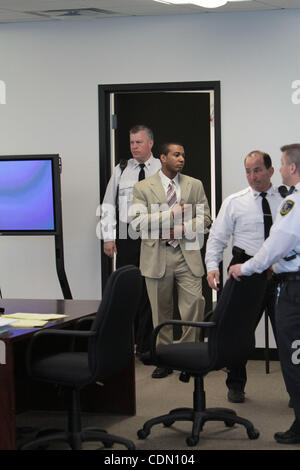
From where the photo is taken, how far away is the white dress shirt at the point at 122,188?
5988mm

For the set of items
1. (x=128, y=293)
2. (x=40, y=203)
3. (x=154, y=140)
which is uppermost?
(x=154, y=140)

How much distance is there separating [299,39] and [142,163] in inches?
63.6

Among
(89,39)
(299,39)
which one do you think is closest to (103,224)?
(89,39)

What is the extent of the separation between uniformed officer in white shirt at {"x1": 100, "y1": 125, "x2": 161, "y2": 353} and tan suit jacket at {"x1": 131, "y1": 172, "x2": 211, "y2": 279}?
15.7 inches

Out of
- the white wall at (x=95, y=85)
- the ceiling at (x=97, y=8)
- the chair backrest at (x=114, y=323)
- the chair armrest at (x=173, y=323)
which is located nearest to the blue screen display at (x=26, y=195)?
the white wall at (x=95, y=85)

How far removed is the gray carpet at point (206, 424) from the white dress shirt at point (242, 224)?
2.94 feet

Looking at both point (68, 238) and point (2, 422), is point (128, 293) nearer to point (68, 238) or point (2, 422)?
point (2, 422)

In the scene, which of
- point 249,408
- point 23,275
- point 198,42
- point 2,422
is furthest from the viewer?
point 23,275

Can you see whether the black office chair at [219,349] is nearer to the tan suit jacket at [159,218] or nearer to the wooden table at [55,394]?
the wooden table at [55,394]

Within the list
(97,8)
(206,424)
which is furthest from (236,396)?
(97,8)

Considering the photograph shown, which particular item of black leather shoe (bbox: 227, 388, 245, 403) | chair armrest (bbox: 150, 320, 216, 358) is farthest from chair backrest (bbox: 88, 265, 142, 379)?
black leather shoe (bbox: 227, 388, 245, 403)

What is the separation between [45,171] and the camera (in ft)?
18.2

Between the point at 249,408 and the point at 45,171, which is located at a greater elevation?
the point at 45,171

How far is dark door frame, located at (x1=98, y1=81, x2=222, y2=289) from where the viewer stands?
5988 mm
